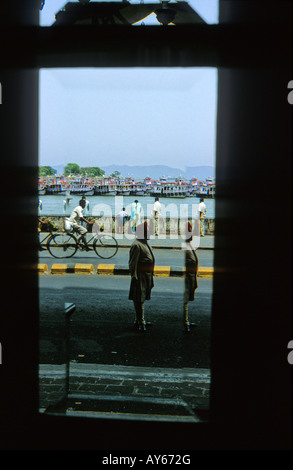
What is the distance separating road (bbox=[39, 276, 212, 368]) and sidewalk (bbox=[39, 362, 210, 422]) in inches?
12.0

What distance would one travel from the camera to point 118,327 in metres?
6.86

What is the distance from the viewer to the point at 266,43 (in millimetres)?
2248

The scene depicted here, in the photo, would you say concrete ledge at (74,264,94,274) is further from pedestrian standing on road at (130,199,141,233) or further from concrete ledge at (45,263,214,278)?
pedestrian standing on road at (130,199,141,233)

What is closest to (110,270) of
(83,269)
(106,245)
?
(83,269)

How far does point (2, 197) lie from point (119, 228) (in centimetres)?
1398

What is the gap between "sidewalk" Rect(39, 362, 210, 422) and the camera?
3928mm

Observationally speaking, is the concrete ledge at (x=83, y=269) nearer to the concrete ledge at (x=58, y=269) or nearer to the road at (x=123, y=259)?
the concrete ledge at (x=58, y=269)

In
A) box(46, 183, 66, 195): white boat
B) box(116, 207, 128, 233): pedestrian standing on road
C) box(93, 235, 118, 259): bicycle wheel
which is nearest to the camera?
box(93, 235, 118, 259): bicycle wheel

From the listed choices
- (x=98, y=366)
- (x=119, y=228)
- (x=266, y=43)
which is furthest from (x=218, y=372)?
(x=119, y=228)

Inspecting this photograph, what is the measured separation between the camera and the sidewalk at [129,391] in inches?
155

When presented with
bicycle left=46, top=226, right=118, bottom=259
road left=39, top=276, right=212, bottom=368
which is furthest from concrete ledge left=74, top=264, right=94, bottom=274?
bicycle left=46, top=226, right=118, bottom=259

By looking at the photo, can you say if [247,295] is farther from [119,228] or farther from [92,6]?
[119,228]

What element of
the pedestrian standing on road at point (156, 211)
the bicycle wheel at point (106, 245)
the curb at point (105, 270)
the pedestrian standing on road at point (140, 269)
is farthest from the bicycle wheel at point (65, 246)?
the pedestrian standing on road at point (140, 269)

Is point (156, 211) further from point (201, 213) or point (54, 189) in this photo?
point (54, 189)
